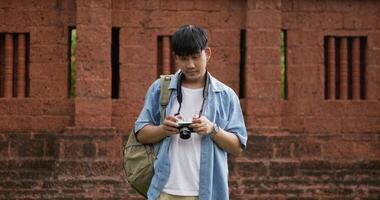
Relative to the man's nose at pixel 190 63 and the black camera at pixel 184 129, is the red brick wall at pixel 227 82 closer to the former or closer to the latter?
the man's nose at pixel 190 63

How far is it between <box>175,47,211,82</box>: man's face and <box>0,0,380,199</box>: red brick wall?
603cm

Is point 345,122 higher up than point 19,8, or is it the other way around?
point 19,8

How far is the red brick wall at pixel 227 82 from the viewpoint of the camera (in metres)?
Result: 10.5

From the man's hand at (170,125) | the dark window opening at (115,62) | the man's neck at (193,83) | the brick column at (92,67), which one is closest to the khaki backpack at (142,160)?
the man's neck at (193,83)

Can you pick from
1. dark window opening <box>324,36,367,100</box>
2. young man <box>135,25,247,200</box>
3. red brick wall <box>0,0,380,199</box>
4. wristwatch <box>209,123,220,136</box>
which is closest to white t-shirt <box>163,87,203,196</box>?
young man <box>135,25,247,200</box>

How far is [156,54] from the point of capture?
1102 cm

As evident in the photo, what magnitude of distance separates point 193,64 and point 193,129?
41cm

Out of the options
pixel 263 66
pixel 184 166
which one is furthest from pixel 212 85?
pixel 263 66

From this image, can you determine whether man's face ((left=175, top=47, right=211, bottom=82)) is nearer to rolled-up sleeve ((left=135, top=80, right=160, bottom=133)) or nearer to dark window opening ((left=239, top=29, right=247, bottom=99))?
rolled-up sleeve ((left=135, top=80, right=160, bottom=133))

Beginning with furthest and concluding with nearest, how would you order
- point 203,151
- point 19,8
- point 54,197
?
point 19,8, point 54,197, point 203,151

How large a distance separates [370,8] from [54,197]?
5079 mm

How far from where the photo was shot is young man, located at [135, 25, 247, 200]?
Answer: 14.2ft

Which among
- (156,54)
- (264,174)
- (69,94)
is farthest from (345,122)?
(69,94)

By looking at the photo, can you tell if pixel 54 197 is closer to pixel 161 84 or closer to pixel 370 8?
pixel 370 8
